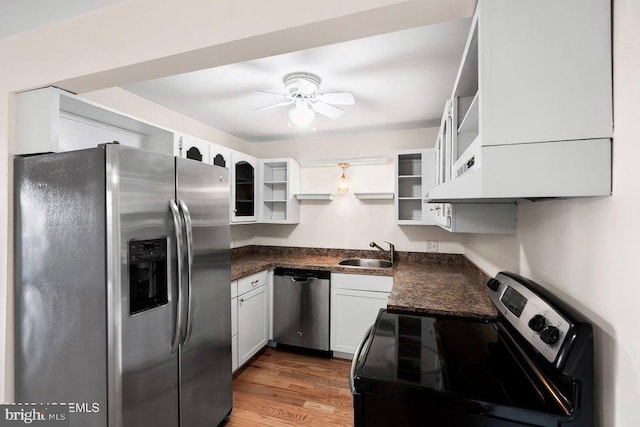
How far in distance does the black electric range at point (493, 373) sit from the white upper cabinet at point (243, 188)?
6.96 feet

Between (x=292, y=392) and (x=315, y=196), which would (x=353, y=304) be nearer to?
(x=292, y=392)

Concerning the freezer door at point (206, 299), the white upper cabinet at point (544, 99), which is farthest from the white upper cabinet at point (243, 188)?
the white upper cabinet at point (544, 99)

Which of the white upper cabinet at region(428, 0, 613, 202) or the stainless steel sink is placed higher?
the white upper cabinet at region(428, 0, 613, 202)

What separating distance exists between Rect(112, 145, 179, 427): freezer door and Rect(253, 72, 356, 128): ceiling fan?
966 millimetres

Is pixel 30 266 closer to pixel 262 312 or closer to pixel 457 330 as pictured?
pixel 262 312

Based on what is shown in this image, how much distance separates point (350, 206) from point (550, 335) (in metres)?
2.68

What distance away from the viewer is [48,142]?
1.47 meters

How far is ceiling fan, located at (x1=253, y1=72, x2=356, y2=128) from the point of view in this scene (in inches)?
76.5

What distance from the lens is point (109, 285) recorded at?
4.16 feet

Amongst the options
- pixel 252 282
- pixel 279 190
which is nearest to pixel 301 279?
pixel 252 282

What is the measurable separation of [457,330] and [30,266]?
2168 millimetres

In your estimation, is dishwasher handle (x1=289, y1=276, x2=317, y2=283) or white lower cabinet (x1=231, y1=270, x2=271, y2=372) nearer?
white lower cabinet (x1=231, y1=270, x2=271, y2=372)

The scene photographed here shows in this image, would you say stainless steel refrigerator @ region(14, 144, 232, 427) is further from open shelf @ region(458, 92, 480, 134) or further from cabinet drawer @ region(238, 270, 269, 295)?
open shelf @ region(458, 92, 480, 134)

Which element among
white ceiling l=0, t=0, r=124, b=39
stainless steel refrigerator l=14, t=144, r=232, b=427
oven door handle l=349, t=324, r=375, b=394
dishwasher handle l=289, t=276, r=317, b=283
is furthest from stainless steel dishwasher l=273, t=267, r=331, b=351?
white ceiling l=0, t=0, r=124, b=39
